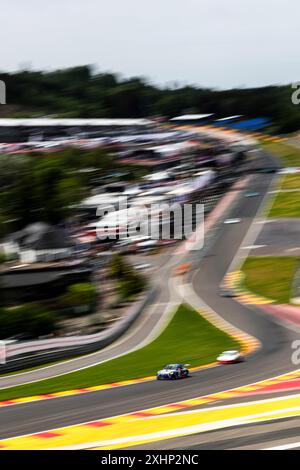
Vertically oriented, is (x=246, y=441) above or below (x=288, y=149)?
below

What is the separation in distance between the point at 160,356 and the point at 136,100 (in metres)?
86.3

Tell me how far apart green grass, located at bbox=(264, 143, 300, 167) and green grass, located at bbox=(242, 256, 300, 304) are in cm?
3436

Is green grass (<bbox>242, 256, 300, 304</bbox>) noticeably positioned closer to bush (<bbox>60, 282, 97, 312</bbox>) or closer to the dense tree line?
bush (<bbox>60, 282, 97, 312</bbox>)

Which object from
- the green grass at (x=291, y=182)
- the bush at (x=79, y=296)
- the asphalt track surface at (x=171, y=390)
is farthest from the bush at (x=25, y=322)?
the green grass at (x=291, y=182)

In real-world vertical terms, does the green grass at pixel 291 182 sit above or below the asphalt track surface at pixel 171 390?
above

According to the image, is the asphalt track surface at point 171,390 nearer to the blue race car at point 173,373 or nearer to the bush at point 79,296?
the blue race car at point 173,373

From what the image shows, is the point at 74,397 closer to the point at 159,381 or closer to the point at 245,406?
the point at 159,381

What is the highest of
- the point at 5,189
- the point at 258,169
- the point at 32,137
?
the point at 32,137

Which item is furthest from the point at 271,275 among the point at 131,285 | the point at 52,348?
the point at 52,348

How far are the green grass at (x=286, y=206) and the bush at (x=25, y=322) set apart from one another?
26829mm

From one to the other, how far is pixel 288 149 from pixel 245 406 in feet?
232

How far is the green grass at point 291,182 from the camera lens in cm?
6416

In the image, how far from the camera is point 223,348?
26500mm
